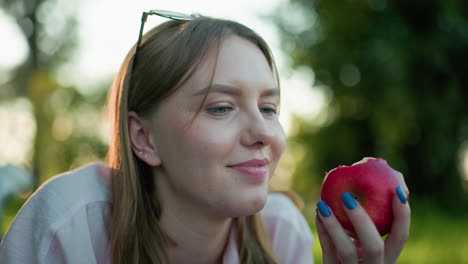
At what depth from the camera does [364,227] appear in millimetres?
1765

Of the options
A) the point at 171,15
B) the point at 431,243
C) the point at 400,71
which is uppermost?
the point at 171,15

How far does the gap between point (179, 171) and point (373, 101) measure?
904 cm

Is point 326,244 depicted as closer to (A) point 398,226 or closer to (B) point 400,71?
(A) point 398,226

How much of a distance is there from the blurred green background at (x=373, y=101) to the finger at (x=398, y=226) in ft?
23.0

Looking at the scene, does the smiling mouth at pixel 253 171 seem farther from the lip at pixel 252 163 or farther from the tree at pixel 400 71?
the tree at pixel 400 71

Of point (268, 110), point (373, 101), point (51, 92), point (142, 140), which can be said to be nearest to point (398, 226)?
point (268, 110)

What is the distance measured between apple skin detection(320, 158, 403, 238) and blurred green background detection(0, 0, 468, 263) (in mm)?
7072

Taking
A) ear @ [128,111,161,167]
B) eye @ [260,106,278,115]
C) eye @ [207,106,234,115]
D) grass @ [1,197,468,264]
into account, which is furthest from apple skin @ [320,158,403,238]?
grass @ [1,197,468,264]

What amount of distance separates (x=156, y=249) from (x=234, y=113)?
666mm

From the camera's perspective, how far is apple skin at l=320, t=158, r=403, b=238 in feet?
6.04

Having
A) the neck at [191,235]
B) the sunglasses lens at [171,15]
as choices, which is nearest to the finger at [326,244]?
the neck at [191,235]

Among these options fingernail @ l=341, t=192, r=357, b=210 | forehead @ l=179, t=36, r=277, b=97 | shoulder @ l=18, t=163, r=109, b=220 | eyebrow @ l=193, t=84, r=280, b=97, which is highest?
forehead @ l=179, t=36, r=277, b=97

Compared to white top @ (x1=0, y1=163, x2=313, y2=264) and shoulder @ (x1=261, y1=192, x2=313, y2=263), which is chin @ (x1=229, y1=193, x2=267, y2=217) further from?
shoulder @ (x1=261, y1=192, x2=313, y2=263)

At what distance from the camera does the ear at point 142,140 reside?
6.84ft
